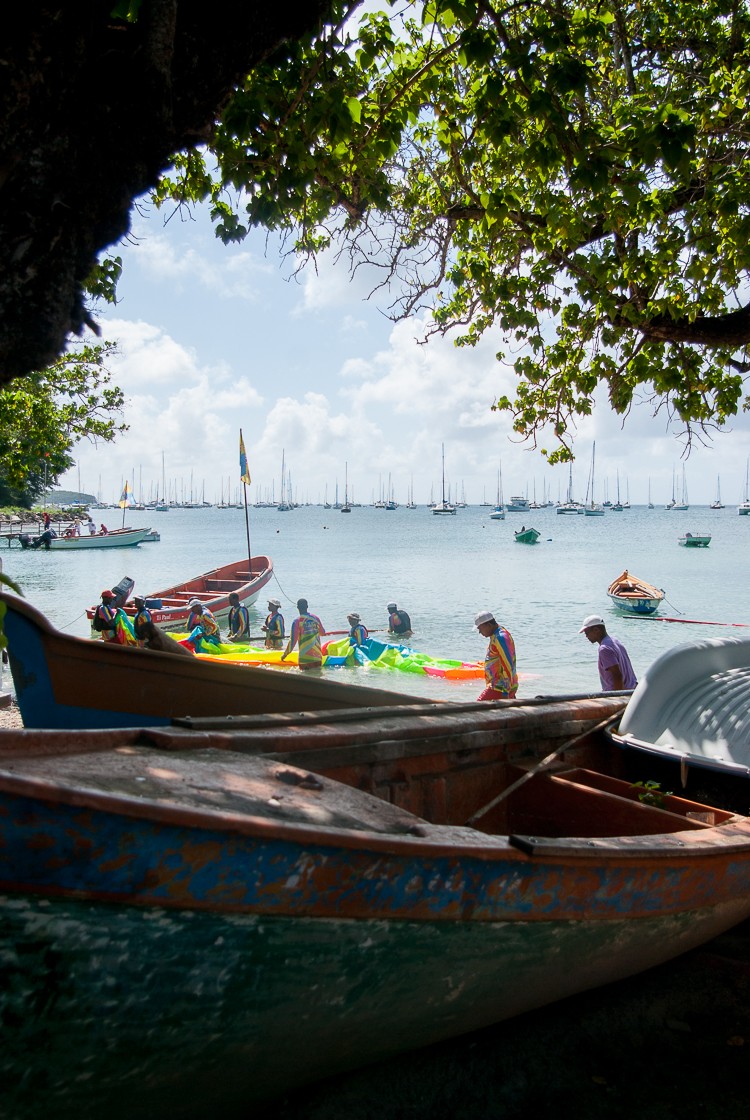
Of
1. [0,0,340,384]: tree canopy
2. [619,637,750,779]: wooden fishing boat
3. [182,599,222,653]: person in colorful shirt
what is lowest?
[182,599,222,653]: person in colorful shirt

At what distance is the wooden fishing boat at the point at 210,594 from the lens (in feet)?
67.5

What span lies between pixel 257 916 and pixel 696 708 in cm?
406

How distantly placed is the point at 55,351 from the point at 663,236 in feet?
19.9

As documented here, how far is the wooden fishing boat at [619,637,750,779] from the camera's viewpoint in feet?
17.0

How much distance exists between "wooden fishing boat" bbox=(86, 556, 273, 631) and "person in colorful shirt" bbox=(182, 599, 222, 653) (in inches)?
63.6

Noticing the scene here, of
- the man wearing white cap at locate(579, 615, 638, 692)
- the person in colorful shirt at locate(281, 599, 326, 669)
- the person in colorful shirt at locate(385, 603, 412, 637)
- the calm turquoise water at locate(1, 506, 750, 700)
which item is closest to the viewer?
the man wearing white cap at locate(579, 615, 638, 692)

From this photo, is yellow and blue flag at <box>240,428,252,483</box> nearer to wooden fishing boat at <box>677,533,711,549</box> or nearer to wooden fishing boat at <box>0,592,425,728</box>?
wooden fishing boat at <box>0,592,425,728</box>

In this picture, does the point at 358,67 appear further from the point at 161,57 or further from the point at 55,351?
the point at 55,351

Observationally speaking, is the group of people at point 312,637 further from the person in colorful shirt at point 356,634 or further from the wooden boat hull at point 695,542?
the wooden boat hull at point 695,542

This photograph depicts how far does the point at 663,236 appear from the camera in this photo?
7.28 meters

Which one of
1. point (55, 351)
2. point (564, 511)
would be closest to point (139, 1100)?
point (55, 351)

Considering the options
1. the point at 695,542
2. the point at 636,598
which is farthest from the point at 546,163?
the point at 695,542

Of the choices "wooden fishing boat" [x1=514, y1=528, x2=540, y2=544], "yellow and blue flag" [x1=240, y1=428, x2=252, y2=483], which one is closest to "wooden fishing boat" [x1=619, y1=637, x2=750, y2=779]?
"yellow and blue flag" [x1=240, y1=428, x2=252, y2=483]

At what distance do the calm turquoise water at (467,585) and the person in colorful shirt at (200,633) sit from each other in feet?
11.4
